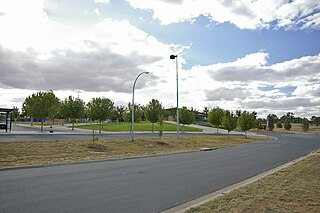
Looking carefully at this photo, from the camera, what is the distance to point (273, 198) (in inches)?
284

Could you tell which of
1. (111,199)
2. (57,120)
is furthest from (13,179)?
(57,120)

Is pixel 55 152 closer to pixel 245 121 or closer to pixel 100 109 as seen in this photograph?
pixel 100 109

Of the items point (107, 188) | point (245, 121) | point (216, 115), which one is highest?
point (216, 115)

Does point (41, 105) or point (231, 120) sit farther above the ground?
point (41, 105)

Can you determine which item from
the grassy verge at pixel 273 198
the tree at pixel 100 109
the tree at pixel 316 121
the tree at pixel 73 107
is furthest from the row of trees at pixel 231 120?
the tree at pixel 316 121

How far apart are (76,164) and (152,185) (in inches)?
262

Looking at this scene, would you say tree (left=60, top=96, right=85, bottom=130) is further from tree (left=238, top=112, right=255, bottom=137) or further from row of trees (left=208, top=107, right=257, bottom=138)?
tree (left=238, top=112, right=255, bottom=137)

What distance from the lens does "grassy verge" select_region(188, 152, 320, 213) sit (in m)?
6.30

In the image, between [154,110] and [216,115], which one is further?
[216,115]

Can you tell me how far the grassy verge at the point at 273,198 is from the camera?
6302 mm

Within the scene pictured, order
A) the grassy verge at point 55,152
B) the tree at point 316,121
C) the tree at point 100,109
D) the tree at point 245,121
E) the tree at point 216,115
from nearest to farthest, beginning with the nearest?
1. the grassy verge at point 55,152
2. the tree at point 100,109
3. the tree at point 245,121
4. the tree at point 216,115
5. the tree at point 316,121

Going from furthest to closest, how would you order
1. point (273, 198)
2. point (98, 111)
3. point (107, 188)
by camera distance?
point (98, 111), point (107, 188), point (273, 198)

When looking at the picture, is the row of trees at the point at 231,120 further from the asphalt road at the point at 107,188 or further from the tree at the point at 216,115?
the asphalt road at the point at 107,188

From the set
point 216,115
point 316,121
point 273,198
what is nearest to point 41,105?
point 216,115
